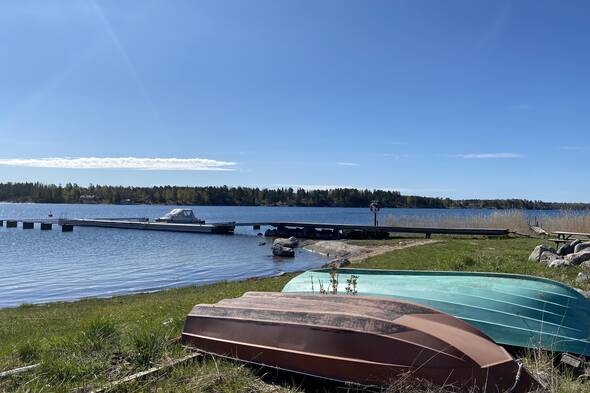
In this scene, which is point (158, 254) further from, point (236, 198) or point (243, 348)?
point (236, 198)

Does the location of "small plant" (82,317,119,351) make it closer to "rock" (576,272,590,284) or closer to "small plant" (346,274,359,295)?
"small plant" (346,274,359,295)

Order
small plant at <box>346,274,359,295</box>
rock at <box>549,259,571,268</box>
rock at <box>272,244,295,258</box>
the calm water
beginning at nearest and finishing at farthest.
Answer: small plant at <box>346,274,359,295</box>
rock at <box>549,259,571,268</box>
the calm water
rock at <box>272,244,295,258</box>

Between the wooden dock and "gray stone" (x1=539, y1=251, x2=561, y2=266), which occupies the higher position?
"gray stone" (x1=539, y1=251, x2=561, y2=266)

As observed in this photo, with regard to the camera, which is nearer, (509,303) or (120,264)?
(509,303)

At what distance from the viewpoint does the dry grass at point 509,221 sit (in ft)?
102

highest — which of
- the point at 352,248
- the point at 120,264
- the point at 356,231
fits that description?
the point at 356,231

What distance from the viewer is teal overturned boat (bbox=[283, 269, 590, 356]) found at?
502 centimetres

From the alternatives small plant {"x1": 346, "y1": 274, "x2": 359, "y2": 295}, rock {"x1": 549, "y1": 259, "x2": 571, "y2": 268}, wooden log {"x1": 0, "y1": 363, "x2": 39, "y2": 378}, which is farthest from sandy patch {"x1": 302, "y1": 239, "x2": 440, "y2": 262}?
wooden log {"x1": 0, "y1": 363, "x2": 39, "y2": 378}

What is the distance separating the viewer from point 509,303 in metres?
5.54

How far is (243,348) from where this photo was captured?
446 centimetres

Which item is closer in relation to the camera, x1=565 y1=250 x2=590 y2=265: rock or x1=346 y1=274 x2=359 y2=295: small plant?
x1=346 y1=274 x2=359 y2=295: small plant

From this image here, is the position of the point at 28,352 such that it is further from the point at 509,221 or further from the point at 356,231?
the point at 356,231

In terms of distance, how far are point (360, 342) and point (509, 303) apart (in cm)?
244

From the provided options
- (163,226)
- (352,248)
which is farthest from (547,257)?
(163,226)
